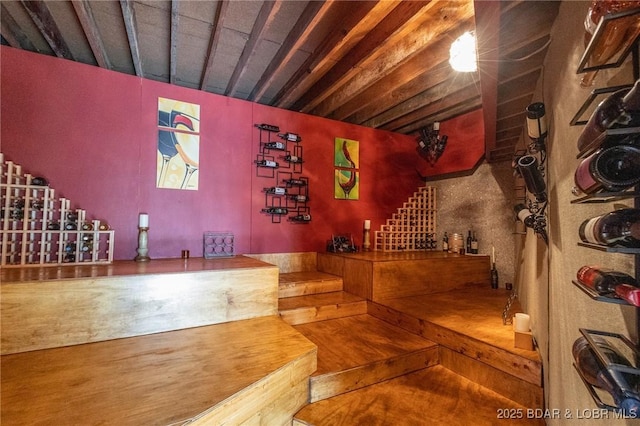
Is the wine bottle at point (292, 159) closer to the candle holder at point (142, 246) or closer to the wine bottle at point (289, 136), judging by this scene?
the wine bottle at point (289, 136)

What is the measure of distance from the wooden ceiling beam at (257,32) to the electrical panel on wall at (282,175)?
1.99ft

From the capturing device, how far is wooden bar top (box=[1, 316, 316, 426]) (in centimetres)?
115

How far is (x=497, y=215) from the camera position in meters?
3.74

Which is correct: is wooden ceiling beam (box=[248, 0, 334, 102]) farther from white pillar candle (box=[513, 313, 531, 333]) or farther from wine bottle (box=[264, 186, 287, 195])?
white pillar candle (box=[513, 313, 531, 333])

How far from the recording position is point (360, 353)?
206 cm

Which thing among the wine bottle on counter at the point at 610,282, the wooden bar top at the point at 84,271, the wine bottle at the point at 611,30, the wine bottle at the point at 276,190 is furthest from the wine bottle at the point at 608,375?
the wine bottle at the point at 276,190

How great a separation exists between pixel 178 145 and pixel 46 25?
1.25 m

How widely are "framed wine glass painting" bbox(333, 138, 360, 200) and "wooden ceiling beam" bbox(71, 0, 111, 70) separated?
256 cm

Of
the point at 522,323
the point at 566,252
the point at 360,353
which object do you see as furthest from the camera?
the point at 360,353

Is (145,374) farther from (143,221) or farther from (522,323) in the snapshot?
(522,323)

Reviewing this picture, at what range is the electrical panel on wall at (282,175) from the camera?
334 cm

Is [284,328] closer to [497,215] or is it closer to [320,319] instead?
[320,319]

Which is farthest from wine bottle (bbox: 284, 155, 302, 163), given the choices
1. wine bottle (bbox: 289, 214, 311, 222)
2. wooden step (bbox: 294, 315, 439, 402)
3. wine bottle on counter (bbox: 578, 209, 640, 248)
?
wine bottle on counter (bbox: 578, 209, 640, 248)

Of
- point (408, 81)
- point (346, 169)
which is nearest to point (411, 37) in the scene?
point (408, 81)
